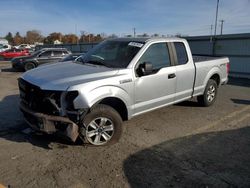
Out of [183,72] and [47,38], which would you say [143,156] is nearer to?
[183,72]

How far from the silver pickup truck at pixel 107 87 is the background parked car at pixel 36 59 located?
12.3 meters

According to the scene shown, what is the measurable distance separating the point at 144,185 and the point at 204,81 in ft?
13.1

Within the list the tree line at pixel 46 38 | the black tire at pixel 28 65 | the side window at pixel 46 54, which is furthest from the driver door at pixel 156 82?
the tree line at pixel 46 38

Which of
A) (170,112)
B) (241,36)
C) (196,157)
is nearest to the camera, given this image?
(196,157)

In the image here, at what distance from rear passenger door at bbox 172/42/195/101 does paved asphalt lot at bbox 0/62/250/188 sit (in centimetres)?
65

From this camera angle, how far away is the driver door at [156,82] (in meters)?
4.74

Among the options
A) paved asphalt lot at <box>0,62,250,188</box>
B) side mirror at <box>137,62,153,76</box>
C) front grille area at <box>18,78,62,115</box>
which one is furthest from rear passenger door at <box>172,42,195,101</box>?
front grille area at <box>18,78,62,115</box>

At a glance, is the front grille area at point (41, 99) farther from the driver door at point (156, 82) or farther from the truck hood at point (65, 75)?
the driver door at point (156, 82)

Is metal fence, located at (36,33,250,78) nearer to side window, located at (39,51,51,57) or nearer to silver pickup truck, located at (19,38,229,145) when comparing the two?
silver pickup truck, located at (19,38,229,145)

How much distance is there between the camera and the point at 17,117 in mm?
5969

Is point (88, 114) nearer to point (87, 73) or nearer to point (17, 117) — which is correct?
point (87, 73)

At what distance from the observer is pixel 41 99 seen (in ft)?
13.2

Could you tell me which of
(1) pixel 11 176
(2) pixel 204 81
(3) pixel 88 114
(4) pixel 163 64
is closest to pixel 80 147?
(3) pixel 88 114

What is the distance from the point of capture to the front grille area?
3.86m
